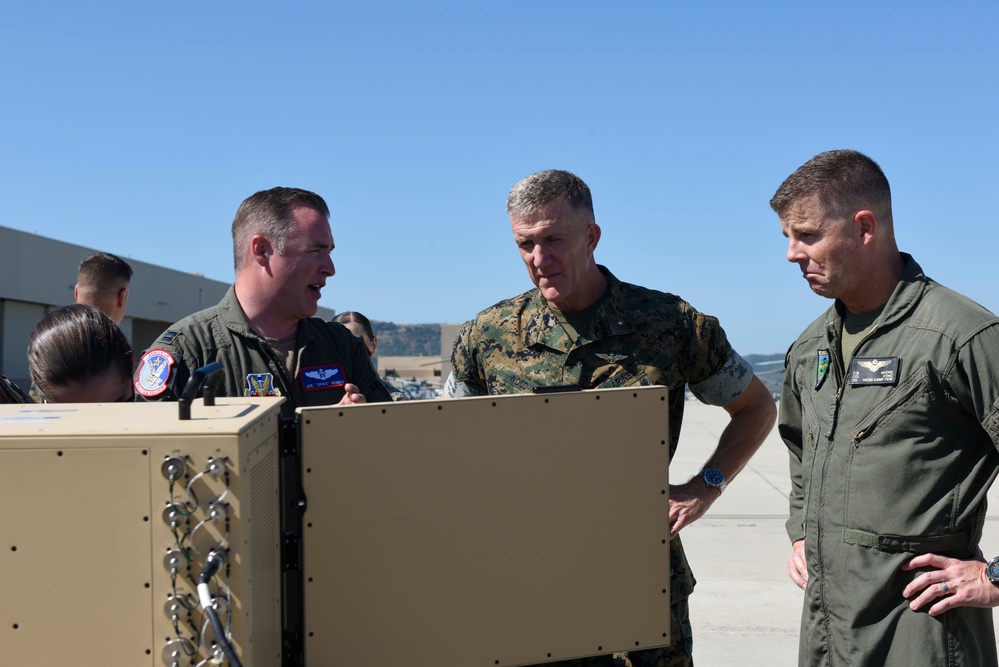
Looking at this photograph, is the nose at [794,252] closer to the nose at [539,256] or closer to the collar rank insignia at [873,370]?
the collar rank insignia at [873,370]

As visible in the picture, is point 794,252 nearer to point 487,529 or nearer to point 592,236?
point 592,236

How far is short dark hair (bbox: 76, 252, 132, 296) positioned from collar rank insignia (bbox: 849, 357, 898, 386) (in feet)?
12.9

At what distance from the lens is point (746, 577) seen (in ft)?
22.2

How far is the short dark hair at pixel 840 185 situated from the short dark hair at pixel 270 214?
5.11 ft

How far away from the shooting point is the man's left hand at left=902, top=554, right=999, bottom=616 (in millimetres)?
2441

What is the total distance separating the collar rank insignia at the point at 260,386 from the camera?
118 inches

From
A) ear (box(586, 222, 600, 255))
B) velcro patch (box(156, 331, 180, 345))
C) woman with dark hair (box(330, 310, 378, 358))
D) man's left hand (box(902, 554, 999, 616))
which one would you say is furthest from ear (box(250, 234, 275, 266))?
woman with dark hair (box(330, 310, 378, 358))

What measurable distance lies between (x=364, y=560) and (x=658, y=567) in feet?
2.16

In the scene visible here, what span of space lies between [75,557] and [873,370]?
2.07m

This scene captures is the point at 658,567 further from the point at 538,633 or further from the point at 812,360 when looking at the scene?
→ the point at 812,360

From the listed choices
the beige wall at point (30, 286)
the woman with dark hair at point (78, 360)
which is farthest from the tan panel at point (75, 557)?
the beige wall at point (30, 286)

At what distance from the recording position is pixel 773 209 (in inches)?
112

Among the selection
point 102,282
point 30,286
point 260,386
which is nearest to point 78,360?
point 260,386

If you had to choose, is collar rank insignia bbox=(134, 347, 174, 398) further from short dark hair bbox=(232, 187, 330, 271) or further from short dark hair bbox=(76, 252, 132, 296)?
short dark hair bbox=(76, 252, 132, 296)
